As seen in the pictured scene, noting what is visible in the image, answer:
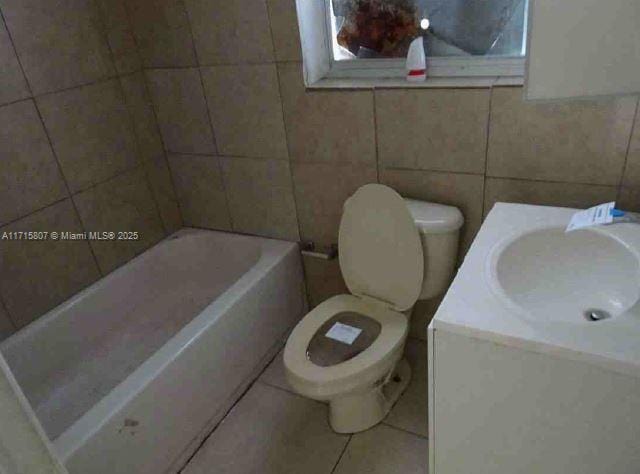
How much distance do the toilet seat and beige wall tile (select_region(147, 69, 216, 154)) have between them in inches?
35.5

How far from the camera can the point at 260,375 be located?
1931 millimetres

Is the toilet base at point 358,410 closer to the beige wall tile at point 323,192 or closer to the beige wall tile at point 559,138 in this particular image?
the beige wall tile at point 323,192

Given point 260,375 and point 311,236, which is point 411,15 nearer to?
point 311,236

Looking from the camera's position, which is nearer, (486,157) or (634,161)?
(634,161)

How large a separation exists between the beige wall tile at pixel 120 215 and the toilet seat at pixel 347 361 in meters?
0.92

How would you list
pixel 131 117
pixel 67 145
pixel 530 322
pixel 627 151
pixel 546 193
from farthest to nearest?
1. pixel 131 117
2. pixel 67 145
3. pixel 546 193
4. pixel 627 151
5. pixel 530 322

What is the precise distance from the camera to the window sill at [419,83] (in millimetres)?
1397

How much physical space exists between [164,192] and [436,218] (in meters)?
1.31

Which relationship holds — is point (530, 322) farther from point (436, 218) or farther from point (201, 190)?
point (201, 190)

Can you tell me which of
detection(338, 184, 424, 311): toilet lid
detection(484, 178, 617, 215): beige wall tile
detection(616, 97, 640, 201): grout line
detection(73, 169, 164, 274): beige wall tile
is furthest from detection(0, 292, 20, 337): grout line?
detection(616, 97, 640, 201): grout line

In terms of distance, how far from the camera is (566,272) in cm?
116

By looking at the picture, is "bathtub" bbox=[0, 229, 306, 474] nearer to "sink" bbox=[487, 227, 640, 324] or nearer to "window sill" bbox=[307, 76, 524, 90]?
"window sill" bbox=[307, 76, 524, 90]

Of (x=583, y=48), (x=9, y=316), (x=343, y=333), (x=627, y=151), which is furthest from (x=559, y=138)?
(x=9, y=316)

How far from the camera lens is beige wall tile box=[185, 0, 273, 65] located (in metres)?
1.63
